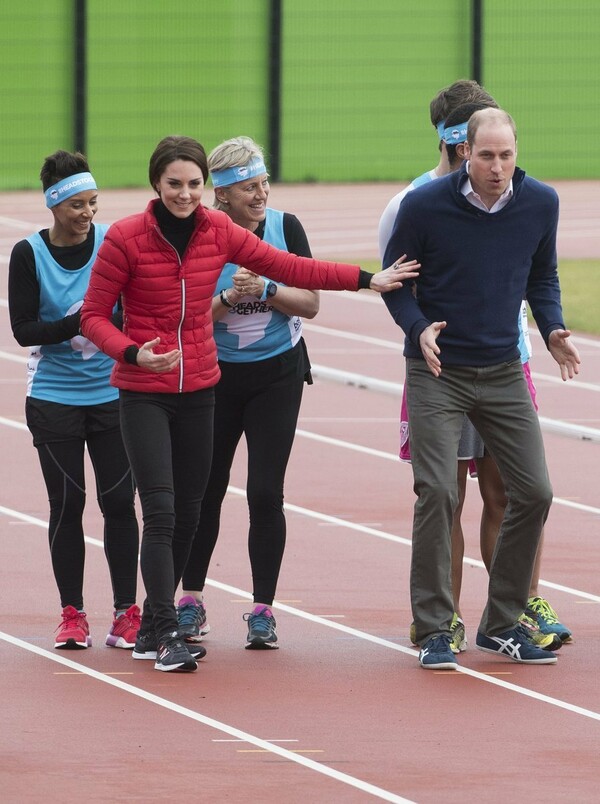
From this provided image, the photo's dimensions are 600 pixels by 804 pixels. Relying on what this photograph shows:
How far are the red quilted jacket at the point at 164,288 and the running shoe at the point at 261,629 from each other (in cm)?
106

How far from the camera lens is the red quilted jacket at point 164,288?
698cm

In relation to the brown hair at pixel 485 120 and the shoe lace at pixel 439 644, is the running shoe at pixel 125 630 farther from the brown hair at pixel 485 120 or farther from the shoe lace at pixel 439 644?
the brown hair at pixel 485 120

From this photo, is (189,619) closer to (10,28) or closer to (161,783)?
(161,783)

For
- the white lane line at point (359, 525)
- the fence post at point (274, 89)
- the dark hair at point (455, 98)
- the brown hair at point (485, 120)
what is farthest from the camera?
the fence post at point (274, 89)

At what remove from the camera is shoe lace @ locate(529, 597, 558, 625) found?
7699mm

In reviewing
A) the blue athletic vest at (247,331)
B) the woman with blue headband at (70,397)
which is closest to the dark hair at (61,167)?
the woman with blue headband at (70,397)

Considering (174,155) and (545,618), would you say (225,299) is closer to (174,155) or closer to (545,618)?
(174,155)

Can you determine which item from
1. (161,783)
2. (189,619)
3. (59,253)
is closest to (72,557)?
(189,619)

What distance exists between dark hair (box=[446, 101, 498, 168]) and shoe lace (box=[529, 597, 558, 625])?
1.90 m

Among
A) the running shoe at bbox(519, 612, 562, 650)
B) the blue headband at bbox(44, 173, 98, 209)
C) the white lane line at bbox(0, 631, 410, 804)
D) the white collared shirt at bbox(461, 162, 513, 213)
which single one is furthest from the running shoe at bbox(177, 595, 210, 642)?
the white collared shirt at bbox(461, 162, 513, 213)

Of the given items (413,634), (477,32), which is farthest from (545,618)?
(477,32)

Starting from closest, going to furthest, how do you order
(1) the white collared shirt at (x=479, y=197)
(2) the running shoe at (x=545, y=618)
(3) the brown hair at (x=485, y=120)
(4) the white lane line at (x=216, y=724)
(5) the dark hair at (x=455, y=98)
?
(4) the white lane line at (x=216, y=724)
(3) the brown hair at (x=485, y=120)
(1) the white collared shirt at (x=479, y=197)
(5) the dark hair at (x=455, y=98)
(2) the running shoe at (x=545, y=618)

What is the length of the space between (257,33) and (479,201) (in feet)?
90.3

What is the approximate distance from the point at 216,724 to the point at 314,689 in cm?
62
